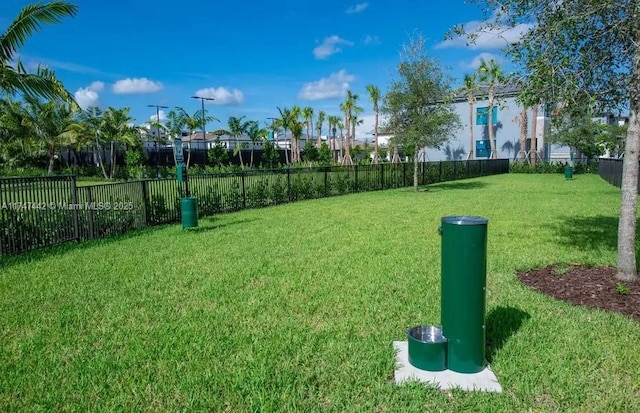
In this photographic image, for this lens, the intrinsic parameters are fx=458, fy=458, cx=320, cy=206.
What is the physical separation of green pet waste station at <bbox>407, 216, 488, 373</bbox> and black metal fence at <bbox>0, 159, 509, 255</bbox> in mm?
7073

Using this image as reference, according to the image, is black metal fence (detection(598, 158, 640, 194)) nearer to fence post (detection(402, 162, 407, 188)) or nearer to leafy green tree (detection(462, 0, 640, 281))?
fence post (detection(402, 162, 407, 188))

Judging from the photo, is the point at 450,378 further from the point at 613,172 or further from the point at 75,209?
the point at 613,172

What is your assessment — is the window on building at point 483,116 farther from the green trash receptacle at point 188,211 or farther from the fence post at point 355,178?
the green trash receptacle at point 188,211

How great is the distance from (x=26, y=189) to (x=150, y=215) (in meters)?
3.24

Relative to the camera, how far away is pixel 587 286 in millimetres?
5207

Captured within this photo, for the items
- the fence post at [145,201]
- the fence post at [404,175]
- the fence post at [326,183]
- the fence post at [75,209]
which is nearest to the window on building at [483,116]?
the fence post at [404,175]

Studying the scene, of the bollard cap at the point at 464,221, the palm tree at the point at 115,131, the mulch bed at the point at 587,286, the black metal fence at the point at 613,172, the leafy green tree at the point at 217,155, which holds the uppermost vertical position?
the palm tree at the point at 115,131

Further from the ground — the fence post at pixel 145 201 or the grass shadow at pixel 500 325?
the fence post at pixel 145 201

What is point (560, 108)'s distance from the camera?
5.52 m

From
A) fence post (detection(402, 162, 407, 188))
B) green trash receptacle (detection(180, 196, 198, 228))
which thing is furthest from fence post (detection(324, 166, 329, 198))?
green trash receptacle (detection(180, 196, 198, 228))

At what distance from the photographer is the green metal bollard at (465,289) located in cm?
319

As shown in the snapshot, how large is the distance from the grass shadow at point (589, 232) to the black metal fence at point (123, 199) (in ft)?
27.9

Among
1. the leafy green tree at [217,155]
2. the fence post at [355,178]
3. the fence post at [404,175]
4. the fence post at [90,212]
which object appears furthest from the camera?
the leafy green tree at [217,155]

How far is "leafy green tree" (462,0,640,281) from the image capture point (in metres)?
4.86
